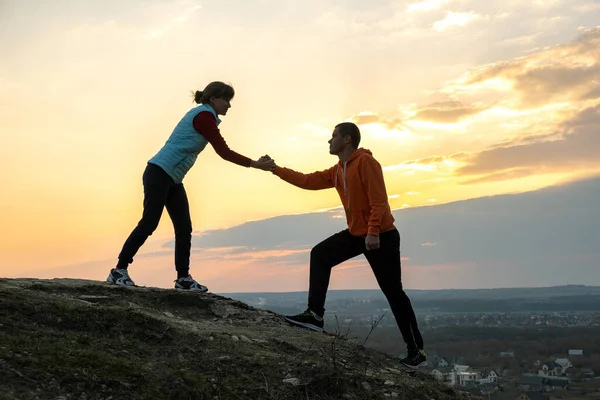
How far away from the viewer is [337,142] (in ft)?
20.4

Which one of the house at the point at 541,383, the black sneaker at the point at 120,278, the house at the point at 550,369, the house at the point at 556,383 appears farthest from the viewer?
the house at the point at 550,369

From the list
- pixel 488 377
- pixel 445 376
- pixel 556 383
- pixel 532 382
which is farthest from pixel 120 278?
pixel 556 383

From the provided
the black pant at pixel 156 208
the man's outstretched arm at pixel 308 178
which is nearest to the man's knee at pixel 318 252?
the man's outstretched arm at pixel 308 178

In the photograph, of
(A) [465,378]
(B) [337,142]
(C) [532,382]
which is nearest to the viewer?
(B) [337,142]

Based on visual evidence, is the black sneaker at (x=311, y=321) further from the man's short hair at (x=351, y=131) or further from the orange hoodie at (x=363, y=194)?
the man's short hair at (x=351, y=131)

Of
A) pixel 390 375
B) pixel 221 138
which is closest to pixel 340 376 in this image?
pixel 390 375

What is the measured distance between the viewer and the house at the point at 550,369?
42103 mm

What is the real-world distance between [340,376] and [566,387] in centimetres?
3945

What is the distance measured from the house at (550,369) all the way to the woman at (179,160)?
4024cm

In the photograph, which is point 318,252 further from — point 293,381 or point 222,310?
point 293,381

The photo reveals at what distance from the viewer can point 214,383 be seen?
4.33 metres

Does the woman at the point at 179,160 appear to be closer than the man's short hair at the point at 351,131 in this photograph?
No

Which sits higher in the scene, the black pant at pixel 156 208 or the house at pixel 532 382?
the black pant at pixel 156 208

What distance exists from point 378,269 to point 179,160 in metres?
2.42
